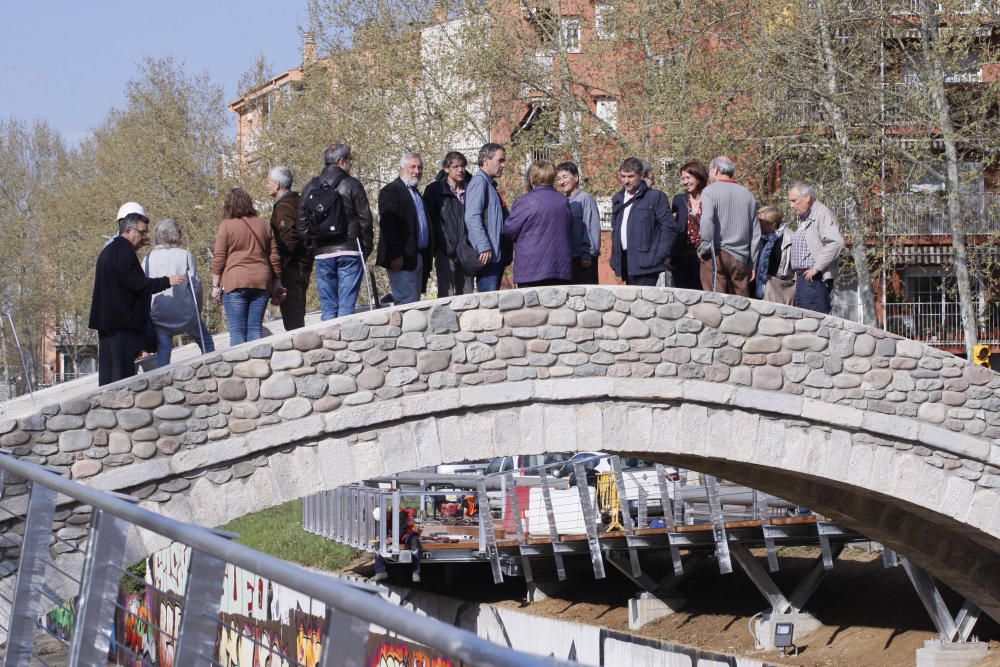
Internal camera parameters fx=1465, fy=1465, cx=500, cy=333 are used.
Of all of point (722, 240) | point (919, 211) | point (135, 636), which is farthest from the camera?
point (919, 211)

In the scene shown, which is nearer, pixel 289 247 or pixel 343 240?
pixel 343 240

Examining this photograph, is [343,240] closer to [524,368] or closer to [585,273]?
[524,368]

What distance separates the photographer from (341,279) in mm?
11562

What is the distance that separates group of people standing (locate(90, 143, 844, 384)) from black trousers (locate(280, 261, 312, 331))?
0.01 meters

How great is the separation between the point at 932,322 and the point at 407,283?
26643 mm

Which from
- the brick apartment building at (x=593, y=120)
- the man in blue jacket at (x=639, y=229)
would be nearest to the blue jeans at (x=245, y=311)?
the man in blue jacket at (x=639, y=229)

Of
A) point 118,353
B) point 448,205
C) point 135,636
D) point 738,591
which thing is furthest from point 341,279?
point 738,591

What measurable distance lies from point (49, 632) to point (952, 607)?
1673 centimetres

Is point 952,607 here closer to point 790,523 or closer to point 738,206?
point 790,523

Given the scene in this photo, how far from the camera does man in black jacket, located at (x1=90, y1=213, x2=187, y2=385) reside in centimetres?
1036

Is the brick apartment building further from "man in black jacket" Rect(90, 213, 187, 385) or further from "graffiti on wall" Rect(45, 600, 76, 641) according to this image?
"graffiti on wall" Rect(45, 600, 76, 641)

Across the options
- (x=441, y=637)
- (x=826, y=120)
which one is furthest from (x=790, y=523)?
(x=441, y=637)

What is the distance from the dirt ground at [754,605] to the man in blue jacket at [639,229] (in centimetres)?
811

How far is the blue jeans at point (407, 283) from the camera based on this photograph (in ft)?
38.3
